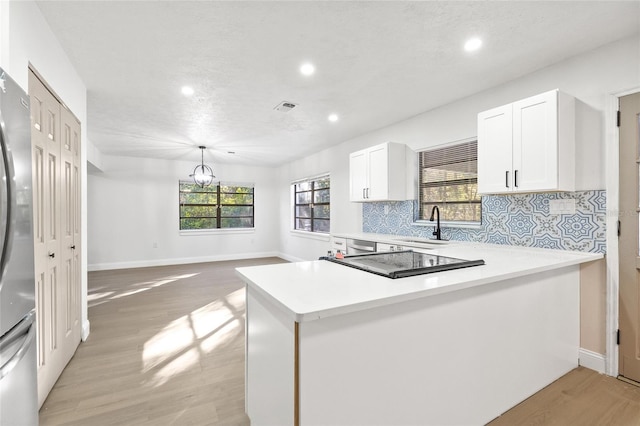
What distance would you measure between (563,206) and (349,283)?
85.6 inches

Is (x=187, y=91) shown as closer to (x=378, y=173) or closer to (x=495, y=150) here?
(x=378, y=173)

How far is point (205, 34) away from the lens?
2135 mm

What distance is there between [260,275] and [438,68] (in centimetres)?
233

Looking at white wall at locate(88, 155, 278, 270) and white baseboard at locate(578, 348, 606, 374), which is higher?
white wall at locate(88, 155, 278, 270)

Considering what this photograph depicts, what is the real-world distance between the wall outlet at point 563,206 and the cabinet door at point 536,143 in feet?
1.17

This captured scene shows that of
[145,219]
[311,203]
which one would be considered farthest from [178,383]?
[145,219]

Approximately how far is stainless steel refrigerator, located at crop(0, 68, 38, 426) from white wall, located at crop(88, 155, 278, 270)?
6.01 meters

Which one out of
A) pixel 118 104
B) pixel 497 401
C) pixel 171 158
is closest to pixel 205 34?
pixel 118 104

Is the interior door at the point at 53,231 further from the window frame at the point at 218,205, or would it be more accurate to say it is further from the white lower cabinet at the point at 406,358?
the window frame at the point at 218,205

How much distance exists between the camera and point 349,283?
1395mm

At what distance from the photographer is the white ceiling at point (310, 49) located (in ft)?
6.21

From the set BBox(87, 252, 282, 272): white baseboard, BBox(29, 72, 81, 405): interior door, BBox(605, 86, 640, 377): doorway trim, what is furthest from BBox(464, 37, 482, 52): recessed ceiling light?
BBox(87, 252, 282, 272): white baseboard

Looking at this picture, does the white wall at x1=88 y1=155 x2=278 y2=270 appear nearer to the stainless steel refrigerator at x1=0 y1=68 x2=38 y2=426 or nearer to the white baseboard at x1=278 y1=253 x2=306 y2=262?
the white baseboard at x1=278 y1=253 x2=306 y2=262

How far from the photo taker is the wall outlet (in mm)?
2410
